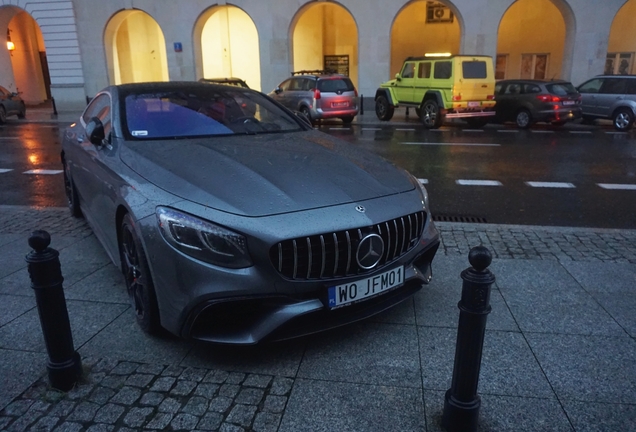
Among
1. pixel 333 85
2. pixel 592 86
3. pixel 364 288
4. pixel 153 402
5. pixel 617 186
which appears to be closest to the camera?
pixel 153 402

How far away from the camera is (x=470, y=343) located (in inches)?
90.2

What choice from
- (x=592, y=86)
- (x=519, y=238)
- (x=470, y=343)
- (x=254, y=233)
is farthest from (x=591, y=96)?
(x=254, y=233)

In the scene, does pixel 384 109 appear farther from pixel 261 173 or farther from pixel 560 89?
pixel 261 173

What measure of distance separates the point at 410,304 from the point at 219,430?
1793 mm

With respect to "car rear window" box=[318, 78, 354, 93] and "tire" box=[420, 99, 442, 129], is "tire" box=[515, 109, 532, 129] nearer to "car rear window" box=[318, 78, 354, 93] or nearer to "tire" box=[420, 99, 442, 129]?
"tire" box=[420, 99, 442, 129]

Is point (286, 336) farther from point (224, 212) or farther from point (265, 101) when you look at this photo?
point (265, 101)

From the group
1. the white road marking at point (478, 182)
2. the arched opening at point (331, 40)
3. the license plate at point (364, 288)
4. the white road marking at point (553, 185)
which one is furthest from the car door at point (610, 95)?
the license plate at point (364, 288)

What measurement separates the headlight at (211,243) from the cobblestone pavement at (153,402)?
2.29ft

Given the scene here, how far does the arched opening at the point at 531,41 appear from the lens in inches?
1004

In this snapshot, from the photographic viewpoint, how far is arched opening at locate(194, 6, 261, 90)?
1019 inches

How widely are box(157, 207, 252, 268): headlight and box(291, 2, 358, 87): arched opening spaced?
25055 mm

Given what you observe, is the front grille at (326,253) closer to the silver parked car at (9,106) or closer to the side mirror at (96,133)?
the side mirror at (96,133)

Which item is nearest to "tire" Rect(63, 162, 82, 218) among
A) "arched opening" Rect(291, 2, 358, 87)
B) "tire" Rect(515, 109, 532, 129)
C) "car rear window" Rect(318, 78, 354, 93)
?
"car rear window" Rect(318, 78, 354, 93)

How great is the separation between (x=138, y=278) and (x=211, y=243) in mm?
855
